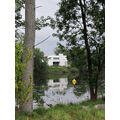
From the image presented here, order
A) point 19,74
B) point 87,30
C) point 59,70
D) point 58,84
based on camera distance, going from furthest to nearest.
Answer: point 59,70
point 58,84
point 87,30
point 19,74

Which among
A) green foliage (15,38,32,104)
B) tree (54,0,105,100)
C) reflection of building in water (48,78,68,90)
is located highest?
tree (54,0,105,100)

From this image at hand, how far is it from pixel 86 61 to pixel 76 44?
828 millimetres

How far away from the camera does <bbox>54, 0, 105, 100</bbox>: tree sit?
6.04 metres

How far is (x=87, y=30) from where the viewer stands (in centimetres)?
622

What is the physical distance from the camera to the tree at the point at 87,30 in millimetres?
6035

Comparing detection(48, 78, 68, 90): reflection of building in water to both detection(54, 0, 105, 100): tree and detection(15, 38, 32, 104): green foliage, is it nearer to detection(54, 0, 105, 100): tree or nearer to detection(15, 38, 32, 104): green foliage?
detection(54, 0, 105, 100): tree

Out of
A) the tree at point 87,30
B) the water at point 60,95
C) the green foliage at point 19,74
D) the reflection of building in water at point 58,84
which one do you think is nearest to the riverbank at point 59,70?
the reflection of building in water at point 58,84

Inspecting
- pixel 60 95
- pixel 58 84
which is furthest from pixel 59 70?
pixel 60 95

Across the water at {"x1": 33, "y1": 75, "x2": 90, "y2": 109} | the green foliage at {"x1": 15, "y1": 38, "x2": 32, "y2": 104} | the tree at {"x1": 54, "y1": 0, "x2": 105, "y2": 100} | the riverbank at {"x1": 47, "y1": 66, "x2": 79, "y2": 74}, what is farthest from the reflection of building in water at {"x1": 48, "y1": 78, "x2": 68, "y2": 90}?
the riverbank at {"x1": 47, "y1": 66, "x2": 79, "y2": 74}

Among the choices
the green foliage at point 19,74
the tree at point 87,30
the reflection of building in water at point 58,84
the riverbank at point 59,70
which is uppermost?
the tree at point 87,30

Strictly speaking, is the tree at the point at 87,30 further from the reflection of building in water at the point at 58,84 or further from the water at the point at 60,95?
the reflection of building in water at the point at 58,84

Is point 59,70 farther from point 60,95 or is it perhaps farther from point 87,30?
point 87,30

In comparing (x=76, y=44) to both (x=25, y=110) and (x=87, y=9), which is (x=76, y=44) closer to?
(x=87, y=9)
